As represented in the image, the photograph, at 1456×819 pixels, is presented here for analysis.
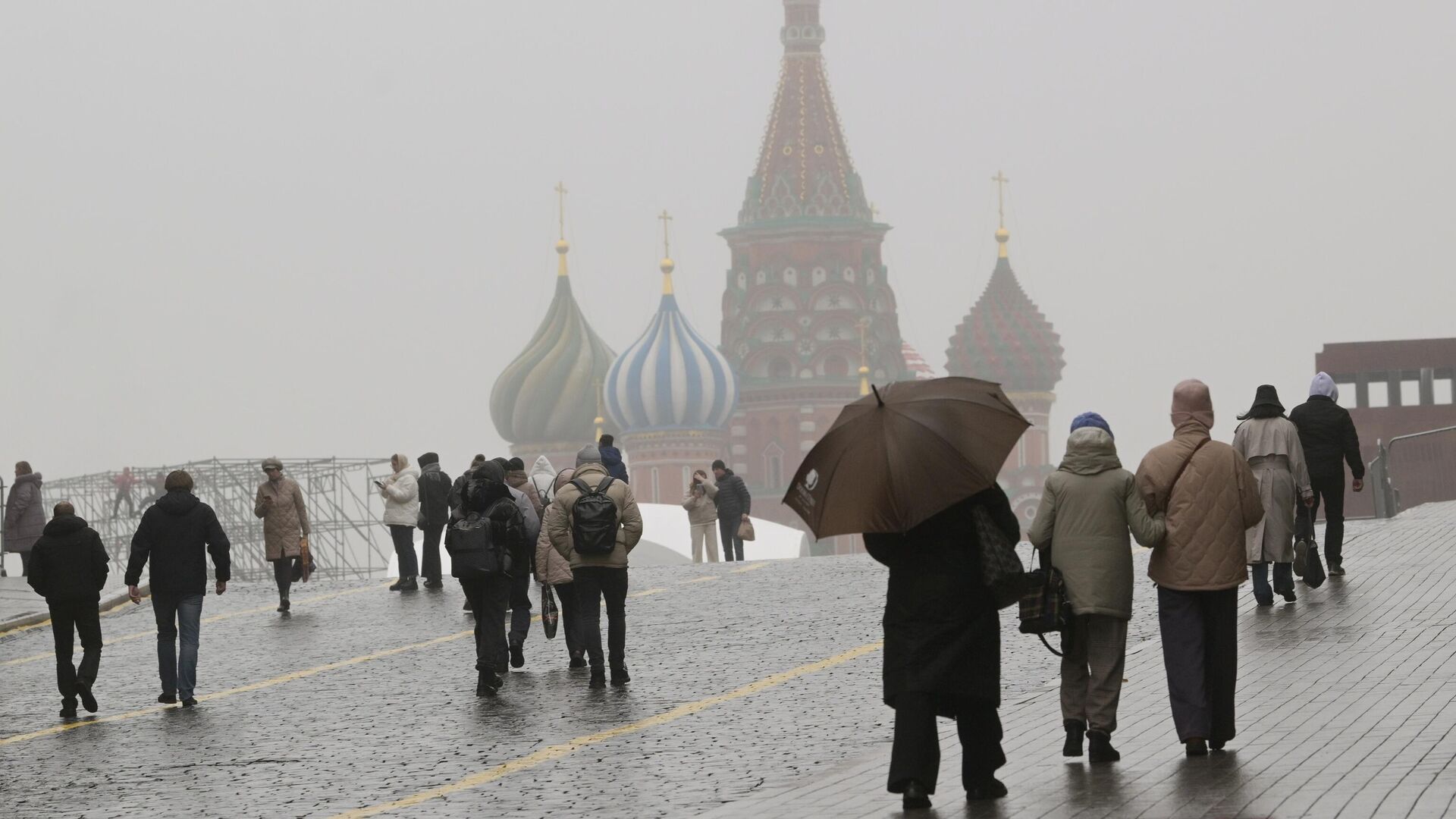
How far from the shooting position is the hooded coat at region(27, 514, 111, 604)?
45.5ft

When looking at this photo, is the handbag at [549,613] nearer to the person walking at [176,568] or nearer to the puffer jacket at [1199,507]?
the person walking at [176,568]

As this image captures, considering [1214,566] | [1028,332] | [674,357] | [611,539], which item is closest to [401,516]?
[611,539]

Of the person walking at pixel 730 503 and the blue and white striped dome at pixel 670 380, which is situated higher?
the blue and white striped dome at pixel 670 380

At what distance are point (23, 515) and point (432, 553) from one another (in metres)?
4.33

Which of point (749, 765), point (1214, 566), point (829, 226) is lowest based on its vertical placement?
point (749, 765)

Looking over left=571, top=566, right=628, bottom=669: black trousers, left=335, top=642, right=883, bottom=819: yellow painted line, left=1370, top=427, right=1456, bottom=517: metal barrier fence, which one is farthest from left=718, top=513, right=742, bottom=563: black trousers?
left=571, top=566, right=628, bottom=669: black trousers

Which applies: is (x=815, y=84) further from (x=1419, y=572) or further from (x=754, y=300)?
(x=1419, y=572)

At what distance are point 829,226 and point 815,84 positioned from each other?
907 centimetres

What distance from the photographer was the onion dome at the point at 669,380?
116312mm

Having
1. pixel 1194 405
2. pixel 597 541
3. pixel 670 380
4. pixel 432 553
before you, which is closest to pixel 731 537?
pixel 432 553

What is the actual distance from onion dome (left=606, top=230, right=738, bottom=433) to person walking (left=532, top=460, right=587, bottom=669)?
101 m

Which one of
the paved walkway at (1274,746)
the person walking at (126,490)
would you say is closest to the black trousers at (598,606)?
the paved walkway at (1274,746)

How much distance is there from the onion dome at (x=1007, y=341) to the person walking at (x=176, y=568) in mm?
119960

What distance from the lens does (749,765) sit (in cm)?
1052
